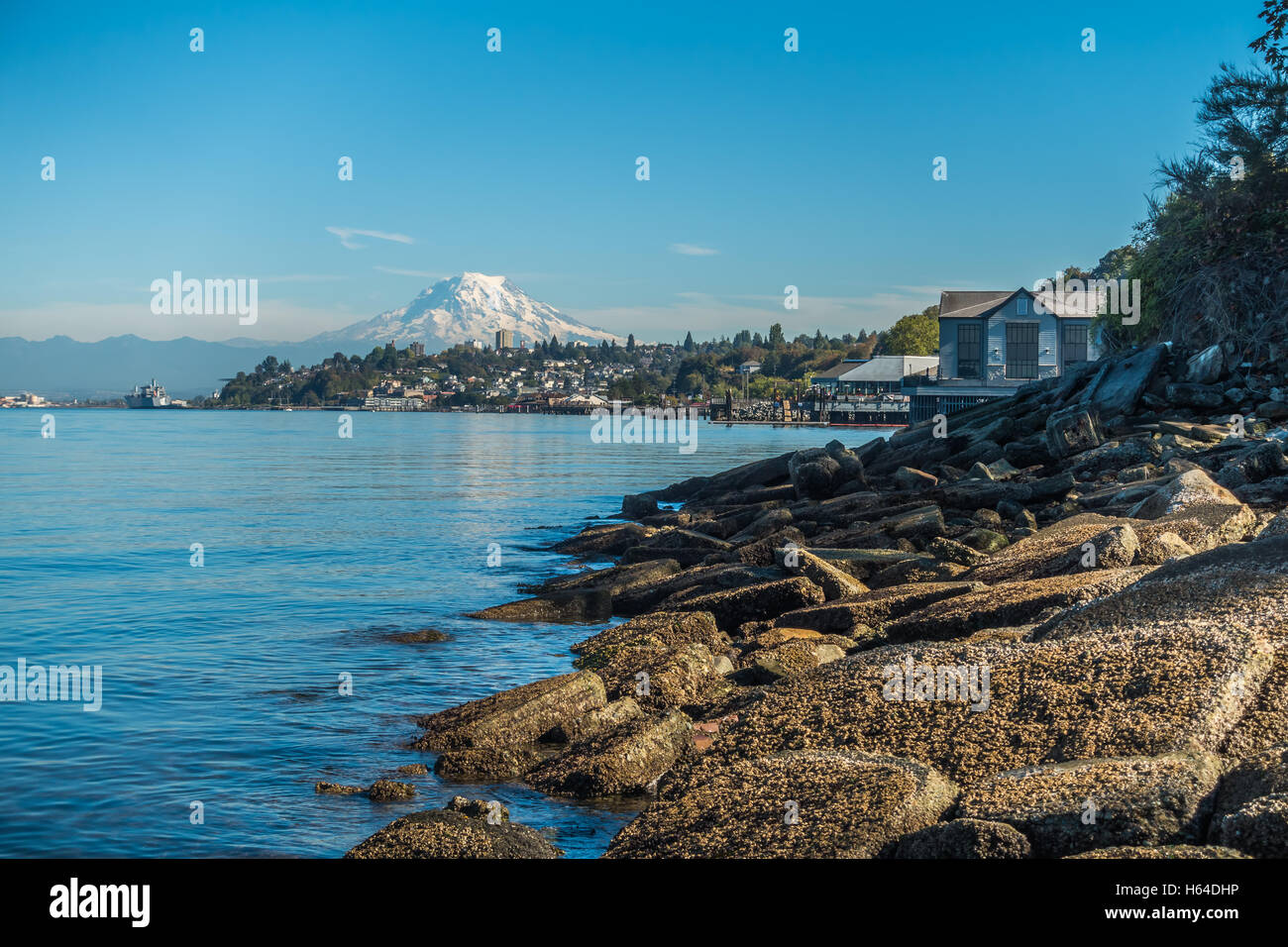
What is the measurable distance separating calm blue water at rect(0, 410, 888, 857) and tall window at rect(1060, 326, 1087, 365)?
1677 inches

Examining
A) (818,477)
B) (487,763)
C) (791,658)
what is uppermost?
(818,477)

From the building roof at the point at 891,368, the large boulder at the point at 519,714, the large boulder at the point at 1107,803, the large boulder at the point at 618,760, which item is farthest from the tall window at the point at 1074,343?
the large boulder at the point at 1107,803

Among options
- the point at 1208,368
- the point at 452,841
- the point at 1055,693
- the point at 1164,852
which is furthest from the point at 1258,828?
the point at 1208,368

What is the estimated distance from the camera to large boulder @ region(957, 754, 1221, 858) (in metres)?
5.83

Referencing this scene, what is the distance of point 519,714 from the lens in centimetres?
1127

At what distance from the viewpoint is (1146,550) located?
12875mm

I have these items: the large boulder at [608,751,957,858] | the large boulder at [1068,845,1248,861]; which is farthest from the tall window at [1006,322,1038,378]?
the large boulder at [1068,845,1248,861]

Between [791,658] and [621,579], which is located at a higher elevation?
[791,658]

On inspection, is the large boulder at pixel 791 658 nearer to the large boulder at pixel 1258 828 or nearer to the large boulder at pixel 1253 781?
the large boulder at pixel 1253 781

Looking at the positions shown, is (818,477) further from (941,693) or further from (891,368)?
(891,368)

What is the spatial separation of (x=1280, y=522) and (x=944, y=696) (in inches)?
234

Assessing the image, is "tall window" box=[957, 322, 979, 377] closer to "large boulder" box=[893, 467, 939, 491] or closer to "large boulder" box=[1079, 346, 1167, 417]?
"large boulder" box=[1079, 346, 1167, 417]

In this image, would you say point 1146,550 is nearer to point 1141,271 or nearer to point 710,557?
point 710,557

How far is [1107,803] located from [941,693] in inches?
98.5
